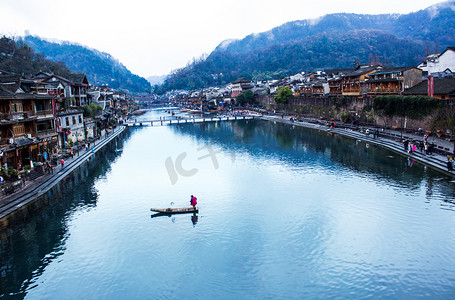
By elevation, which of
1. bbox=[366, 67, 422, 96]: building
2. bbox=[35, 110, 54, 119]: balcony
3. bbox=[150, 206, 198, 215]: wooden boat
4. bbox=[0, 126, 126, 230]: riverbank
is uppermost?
bbox=[366, 67, 422, 96]: building

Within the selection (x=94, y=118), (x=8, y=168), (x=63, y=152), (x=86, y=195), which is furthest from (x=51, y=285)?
(x=94, y=118)

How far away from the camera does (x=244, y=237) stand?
1845cm

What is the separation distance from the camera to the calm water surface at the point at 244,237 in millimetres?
14266

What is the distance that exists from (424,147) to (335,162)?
9047 mm

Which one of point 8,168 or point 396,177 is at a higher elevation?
point 8,168

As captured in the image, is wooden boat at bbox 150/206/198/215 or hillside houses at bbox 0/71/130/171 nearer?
wooden boat at bbox 150/206/198/215

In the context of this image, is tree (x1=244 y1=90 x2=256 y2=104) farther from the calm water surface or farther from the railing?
the railing

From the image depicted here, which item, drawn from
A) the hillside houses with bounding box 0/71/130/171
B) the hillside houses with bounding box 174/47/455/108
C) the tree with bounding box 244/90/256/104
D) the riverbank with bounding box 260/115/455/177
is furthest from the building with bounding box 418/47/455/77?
the tree with bounding box 244/90/256/104

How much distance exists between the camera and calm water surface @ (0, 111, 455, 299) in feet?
46.8

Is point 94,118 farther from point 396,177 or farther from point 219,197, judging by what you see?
point 396,177

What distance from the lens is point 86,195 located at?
26.6 m

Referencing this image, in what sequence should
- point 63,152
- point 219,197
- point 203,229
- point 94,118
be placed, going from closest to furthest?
1. point 203,229
2. point 219,197
3. point 63,152
4. point 94,118

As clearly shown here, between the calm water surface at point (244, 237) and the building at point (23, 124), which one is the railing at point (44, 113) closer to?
the building at point (23, 124)

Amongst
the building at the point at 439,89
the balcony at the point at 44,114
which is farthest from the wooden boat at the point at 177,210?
the building at the point at 439,89
